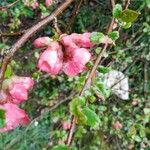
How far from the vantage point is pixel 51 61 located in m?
0.93

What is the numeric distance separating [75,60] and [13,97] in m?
0.14

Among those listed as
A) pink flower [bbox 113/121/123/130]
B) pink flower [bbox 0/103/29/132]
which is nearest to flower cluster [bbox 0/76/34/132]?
pink flower [bbox 0/103/29/132]

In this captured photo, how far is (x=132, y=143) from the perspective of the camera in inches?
123

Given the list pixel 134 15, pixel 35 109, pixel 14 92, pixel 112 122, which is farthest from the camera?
pixel 35 109

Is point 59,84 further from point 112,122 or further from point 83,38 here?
point 83,38

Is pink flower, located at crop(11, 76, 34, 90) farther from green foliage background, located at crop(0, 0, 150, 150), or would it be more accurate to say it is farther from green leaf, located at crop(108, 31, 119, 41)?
green foliage background, located at crop(0, 0, 150, 150)

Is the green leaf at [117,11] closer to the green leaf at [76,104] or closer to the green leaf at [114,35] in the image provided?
the green leaf at [114,35]

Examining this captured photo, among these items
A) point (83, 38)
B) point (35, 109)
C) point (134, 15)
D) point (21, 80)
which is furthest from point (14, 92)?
point (35, 109)

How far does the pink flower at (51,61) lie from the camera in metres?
0.94

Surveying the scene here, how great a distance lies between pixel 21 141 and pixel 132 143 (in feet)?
2.39

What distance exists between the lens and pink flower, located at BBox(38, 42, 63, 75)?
94 cm

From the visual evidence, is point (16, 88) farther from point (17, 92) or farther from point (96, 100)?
point (96, 100)

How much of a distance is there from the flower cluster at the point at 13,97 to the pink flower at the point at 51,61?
6 centimetres

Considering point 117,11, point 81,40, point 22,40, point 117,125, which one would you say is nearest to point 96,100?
point 117,125
